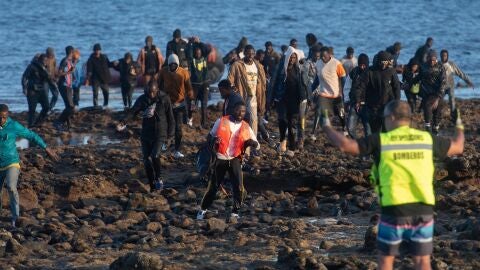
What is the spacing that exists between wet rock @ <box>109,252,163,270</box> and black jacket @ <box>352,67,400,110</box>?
638 cm

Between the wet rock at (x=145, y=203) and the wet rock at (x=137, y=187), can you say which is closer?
the wet rock at (x=145, y=203)

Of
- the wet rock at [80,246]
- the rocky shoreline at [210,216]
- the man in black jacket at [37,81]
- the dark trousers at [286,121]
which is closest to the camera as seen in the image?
the rocky shoreline at [210,216]

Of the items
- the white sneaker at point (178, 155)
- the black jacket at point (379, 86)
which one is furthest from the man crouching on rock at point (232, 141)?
the white sneaker at point (178, 155)

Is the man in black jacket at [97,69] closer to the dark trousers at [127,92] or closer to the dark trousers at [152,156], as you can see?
the dark trousers at [127,92]

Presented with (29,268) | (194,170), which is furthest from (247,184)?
(29,268)

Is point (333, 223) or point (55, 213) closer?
point (333, 223)

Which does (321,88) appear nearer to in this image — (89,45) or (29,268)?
(29,268)

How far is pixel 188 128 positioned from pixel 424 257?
500 inches

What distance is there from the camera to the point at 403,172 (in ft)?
29.8

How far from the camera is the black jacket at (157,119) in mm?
15523

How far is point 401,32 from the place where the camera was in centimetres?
5719

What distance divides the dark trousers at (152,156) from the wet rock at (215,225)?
293 cm

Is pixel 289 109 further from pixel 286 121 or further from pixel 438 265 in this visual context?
pixel 438 265

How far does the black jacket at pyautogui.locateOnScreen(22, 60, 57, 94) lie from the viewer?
22000 mm
